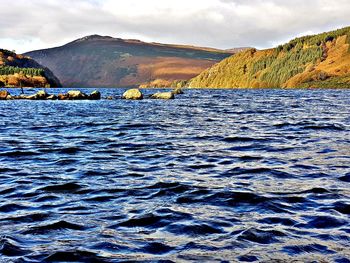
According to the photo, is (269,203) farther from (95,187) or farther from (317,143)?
(317,143)

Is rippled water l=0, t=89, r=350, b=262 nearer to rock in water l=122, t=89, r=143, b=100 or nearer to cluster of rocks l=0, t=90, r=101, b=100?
rock in water l=122, t=89, r=143, b=100

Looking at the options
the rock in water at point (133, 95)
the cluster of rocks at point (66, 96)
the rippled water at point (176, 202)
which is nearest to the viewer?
the rippled water at point (176, 202)

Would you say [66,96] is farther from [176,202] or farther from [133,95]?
[176,202]

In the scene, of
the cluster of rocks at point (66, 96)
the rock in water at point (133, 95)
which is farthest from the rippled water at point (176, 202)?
the cluster of rocks at point (66, 96)

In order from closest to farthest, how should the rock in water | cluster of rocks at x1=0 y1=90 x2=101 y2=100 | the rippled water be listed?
1. the rippled water
2. cluster of rocks at x1=0 y1=90 x2=101 y2=100
3. the rock in water

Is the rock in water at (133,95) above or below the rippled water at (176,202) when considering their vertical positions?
above

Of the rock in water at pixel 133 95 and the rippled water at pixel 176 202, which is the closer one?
the rippled water at pixel 176 202

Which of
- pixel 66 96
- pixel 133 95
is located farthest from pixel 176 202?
pixel 66 96

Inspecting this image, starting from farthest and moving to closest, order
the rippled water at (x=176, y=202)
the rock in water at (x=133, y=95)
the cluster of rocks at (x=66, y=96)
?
the rock in water at (x=133, y=95) < the cluster of rocks at (x=66, y=96) < the rippled water at (x=176, y=202)

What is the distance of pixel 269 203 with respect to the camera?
9.20 m

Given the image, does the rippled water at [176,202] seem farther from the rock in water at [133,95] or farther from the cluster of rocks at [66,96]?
the cluster of rocks at [66,96]

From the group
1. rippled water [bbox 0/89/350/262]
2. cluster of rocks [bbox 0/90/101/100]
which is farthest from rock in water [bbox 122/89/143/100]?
rippled water [bbox 0/89/350/262]

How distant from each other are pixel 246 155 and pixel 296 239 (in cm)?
909

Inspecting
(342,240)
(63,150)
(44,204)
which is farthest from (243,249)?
(63,150)
